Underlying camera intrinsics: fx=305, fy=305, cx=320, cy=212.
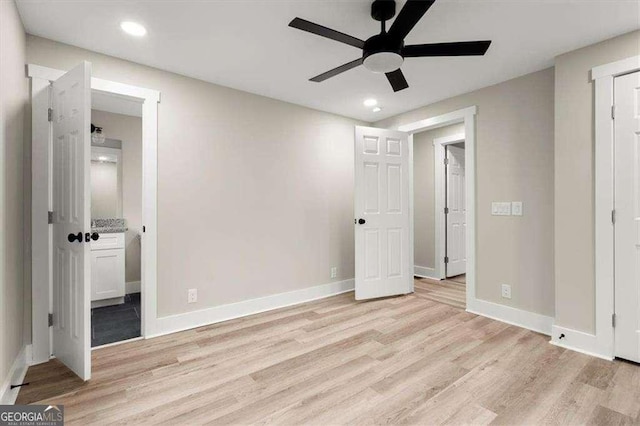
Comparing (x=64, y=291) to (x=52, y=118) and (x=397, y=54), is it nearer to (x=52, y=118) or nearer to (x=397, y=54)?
(x=52, y=118)

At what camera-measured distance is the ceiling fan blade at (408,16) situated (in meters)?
1.48

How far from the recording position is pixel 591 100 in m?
2.40

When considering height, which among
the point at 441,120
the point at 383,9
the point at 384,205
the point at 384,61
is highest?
the point at 383,9

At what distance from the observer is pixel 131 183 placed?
4.33 metres

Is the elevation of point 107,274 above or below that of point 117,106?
below

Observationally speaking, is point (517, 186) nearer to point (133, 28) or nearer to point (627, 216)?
point (627, 216)

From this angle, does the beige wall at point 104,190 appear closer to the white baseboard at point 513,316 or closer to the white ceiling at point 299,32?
the white ceiling at point 299,32

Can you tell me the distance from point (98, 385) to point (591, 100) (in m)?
4.09

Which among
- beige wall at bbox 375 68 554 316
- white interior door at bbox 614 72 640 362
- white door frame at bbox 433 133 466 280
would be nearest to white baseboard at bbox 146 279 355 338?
white door frame at bbox 433 133 466 280

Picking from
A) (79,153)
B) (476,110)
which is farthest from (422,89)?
(79,153)

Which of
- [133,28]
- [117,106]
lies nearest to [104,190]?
[117,106]

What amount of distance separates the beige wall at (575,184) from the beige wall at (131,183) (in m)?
4.93

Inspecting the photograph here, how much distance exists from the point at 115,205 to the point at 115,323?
73.8 inches

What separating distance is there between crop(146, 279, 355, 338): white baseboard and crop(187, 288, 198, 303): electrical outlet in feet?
0.37
